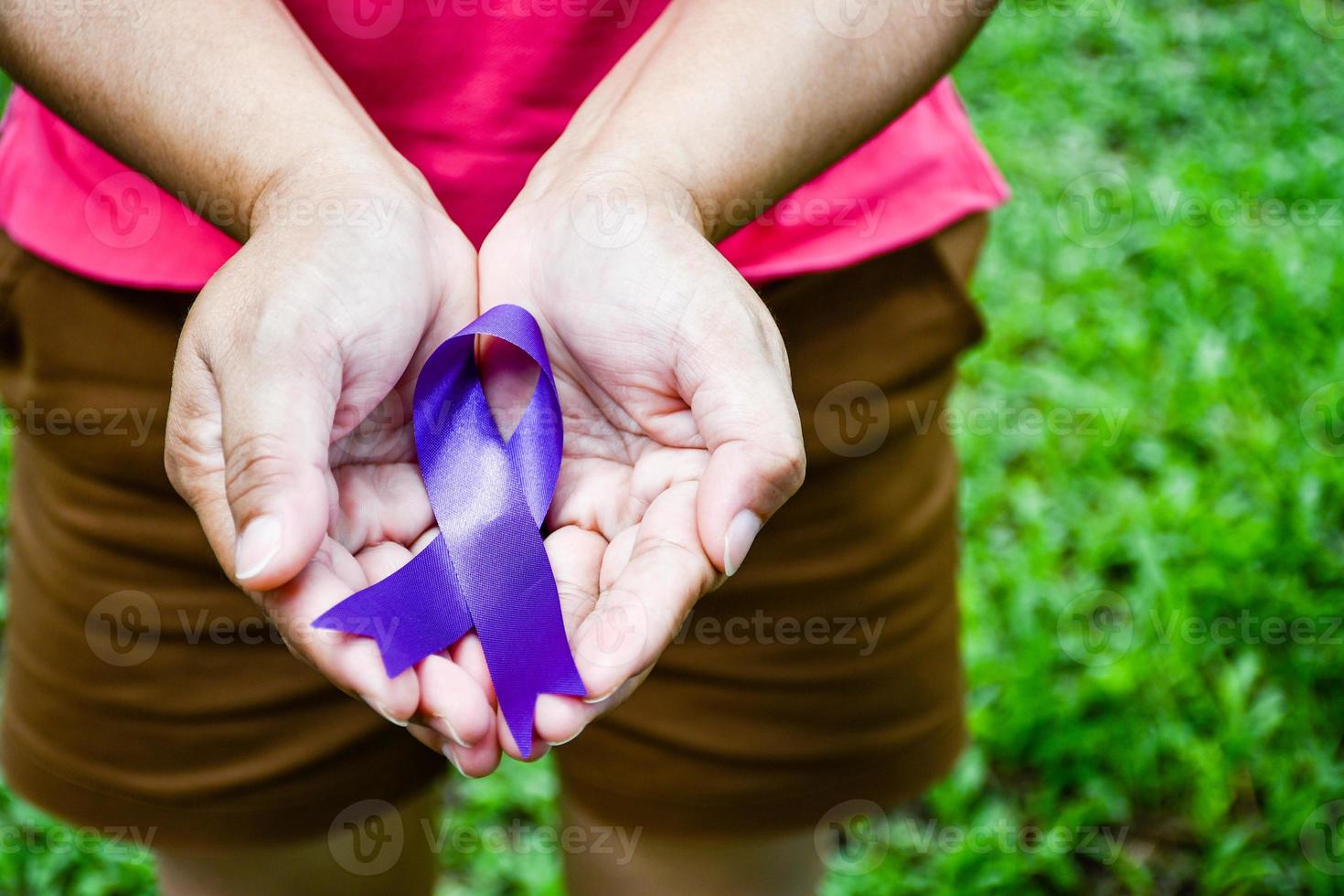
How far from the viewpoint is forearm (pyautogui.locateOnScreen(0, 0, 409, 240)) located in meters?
1.25

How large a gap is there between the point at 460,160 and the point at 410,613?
572mm

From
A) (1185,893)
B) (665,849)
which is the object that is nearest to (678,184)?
(665,849)

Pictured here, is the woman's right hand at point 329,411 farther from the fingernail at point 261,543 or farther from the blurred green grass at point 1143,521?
the blurred green grass at point 1143,521

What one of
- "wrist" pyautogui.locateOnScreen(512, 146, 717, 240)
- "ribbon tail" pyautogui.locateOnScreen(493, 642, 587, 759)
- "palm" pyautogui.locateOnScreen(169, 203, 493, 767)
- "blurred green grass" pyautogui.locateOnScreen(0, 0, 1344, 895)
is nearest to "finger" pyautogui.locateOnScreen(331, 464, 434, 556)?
"palm" pyautogui.locateOnScreen(169, 203, 493, 767)

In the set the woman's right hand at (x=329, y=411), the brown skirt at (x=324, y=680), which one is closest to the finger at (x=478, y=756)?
the woman's right hand at (x=329, y=411)

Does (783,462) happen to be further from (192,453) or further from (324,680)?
(324,680)

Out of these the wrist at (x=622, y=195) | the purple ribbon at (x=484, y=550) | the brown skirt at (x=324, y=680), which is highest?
the wrist at (x=622, y=195)

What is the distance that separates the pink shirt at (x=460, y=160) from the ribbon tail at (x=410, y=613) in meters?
0.46

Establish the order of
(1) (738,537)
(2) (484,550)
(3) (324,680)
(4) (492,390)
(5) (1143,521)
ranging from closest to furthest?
(1) (738,537) → (2) (484,550) → (4) (492,390) → (3) (324,680) → (5) (1143,521)

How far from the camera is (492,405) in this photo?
1.39m

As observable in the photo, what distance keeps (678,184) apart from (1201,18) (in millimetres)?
4594

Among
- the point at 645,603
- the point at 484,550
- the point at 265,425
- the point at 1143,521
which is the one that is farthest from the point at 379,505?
the point at 1143,521

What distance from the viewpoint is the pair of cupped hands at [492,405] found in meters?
1.04

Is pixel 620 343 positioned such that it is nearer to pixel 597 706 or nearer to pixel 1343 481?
pixel 597 706
